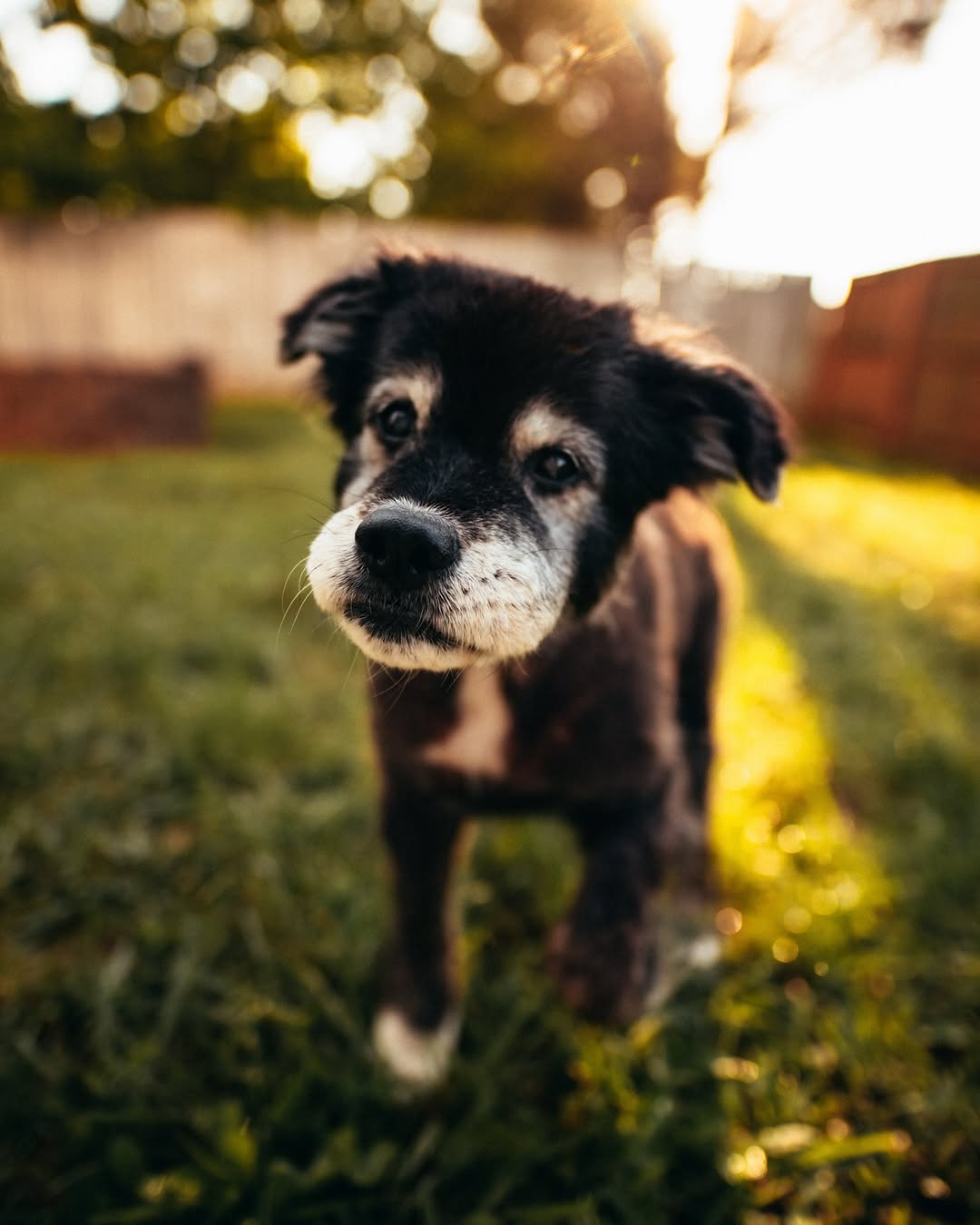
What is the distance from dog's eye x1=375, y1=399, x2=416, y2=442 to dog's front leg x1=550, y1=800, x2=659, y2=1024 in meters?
1.02

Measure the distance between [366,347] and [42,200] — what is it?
13.9 m

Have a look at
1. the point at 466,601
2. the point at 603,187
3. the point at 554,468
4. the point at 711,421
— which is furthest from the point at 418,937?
the point at 603,187

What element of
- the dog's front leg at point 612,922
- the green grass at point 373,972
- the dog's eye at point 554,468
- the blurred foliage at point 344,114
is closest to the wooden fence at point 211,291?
the blurred foliage at point 344,114

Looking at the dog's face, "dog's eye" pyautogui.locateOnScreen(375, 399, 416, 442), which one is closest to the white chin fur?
the dog's face

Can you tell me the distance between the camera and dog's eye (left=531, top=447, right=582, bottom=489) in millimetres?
1918

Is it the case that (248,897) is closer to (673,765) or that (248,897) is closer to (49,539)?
(673,765)

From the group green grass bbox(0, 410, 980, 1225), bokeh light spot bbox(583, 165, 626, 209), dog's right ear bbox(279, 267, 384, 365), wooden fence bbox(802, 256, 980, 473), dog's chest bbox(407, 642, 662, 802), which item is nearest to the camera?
green grass bbox(0, 410, 980, 1225)

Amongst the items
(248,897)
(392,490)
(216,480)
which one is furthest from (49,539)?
(392,490)

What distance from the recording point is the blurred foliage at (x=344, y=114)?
12.3m

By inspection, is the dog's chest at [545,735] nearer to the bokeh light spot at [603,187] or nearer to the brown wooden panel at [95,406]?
the brown wooden panel at [95,406]

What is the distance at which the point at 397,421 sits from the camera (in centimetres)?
203

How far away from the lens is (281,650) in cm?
420

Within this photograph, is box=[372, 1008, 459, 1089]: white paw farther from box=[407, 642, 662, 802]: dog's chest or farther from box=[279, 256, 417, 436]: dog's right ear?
box=[279, 256, 417, 436]: dog's right ear

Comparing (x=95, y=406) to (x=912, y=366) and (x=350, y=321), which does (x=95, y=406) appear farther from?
(x=912, y=366)
